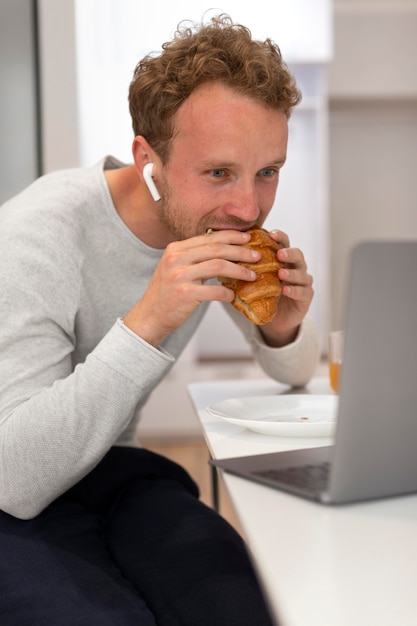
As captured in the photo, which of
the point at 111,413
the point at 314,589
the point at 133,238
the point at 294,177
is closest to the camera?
the point at 314,589

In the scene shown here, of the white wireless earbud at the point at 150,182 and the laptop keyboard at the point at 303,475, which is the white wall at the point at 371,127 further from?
the laptop keyboard at the point at 303,475

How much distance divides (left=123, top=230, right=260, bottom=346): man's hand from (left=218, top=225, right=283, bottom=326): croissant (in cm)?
10

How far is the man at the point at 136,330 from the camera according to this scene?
3.25 ft

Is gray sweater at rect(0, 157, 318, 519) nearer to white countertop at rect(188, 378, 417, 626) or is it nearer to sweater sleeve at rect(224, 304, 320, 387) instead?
sweater sleeve at rect(224, 304, 320, 387)

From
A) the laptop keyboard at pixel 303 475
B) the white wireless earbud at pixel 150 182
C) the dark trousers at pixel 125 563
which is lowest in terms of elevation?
the dark trousers at pixel 125 563

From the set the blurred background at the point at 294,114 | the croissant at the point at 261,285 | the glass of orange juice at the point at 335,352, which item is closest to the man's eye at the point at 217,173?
the croissant at the point at 261,285

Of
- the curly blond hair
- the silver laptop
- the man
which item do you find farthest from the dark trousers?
the curly blond hair

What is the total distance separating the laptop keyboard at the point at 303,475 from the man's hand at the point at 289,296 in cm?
49

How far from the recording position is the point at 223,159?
1.23 metres

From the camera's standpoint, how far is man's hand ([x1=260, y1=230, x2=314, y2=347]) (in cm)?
129

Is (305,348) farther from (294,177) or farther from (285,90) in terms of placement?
(294,177)

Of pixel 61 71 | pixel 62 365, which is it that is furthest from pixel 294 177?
pixel 62 365

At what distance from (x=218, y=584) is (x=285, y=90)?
774 mm

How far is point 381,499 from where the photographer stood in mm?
746
